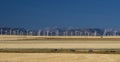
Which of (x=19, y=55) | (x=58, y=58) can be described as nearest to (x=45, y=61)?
(x=58, y=58)

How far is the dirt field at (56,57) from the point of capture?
2831 centimetres

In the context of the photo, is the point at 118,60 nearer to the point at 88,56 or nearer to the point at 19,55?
the point at 88,56

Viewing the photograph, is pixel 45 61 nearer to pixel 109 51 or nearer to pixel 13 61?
pixel 13 61

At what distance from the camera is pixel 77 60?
92.2ft

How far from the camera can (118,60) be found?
1104 inches

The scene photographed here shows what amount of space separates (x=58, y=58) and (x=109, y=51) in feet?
17.1

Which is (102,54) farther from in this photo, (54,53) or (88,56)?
(54,53)

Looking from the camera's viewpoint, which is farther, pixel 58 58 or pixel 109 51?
pixel 109 51

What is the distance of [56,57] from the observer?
29250mm

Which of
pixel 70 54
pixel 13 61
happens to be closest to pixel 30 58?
A: pixel 13 61

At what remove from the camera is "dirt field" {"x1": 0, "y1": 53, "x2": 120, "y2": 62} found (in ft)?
92.9

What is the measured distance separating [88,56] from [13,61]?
234 inches

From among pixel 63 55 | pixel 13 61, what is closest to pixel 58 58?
pixel 63 55

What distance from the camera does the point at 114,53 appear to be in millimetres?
30859
